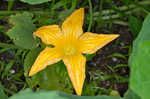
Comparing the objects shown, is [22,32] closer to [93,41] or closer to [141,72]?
[93,41]

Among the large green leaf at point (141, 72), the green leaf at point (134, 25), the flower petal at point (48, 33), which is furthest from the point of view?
the green leaf at point (134, 25)

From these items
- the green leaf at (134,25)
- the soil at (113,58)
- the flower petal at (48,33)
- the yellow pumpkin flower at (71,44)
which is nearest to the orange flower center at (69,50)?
the yellow pumpkin flower at (71,44)

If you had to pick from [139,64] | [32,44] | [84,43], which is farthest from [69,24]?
[139,64]

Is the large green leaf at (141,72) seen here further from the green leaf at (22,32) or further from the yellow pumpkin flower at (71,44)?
the green leaf at (22,32)

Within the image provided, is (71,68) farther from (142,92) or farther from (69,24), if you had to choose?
(142,92)

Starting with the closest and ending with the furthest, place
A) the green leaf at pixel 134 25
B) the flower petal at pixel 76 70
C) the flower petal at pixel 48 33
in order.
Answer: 1. the flower petal at pixel 76 70
2. the flower petal at pixel 48 33
3. the green leaf at pixel 134 25

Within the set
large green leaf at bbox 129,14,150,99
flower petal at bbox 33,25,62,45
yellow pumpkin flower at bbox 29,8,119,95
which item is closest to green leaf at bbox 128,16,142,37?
yellow pumpkin flower at bbox 29,8,119,95

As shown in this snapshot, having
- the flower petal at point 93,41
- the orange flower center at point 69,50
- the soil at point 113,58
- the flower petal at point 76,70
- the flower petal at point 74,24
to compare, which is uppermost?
the flower petal at point 74,24

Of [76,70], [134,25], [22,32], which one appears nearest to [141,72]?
[76,70]

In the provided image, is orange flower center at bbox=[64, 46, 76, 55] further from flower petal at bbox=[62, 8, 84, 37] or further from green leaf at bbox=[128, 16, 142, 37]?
green leaf at bbox=[128, 16, 142, 37]
